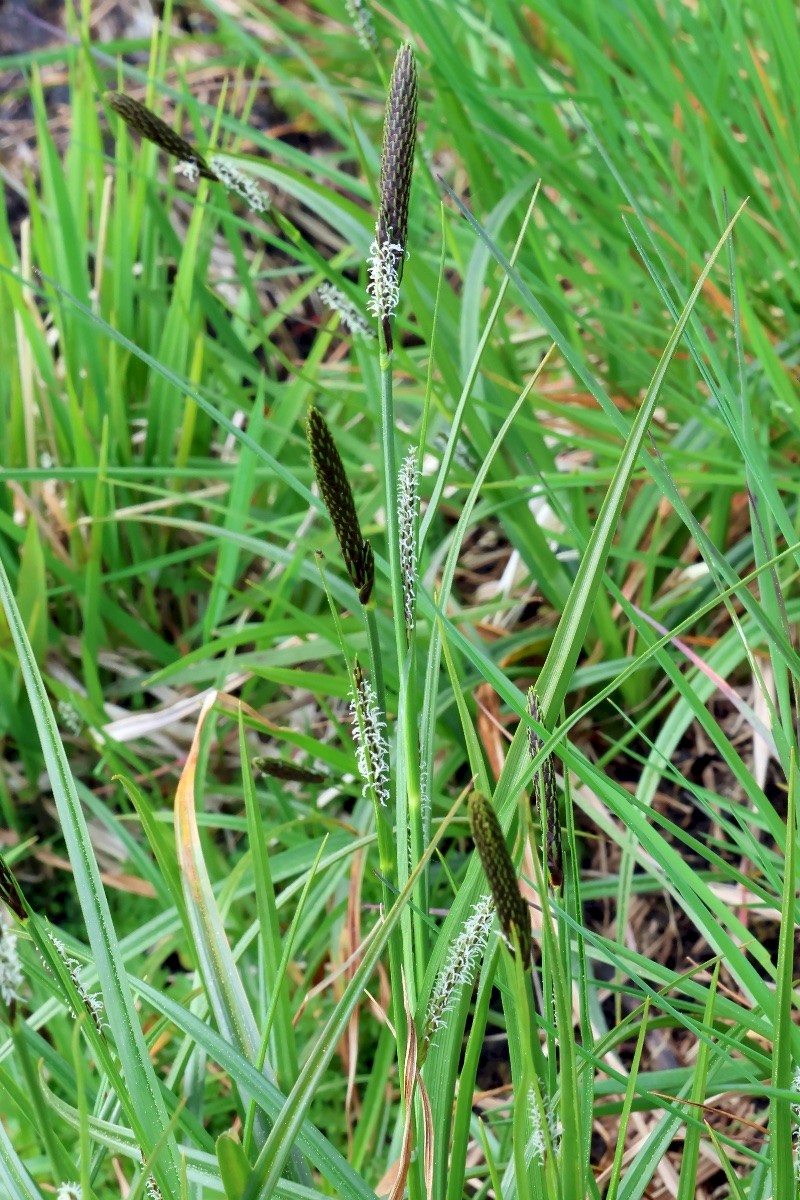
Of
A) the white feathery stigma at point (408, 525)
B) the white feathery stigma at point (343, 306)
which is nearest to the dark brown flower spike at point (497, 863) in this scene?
the white feathery stigma at point (408, 525)

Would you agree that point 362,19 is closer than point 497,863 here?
No

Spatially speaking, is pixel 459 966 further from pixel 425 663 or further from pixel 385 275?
pixel 425 663

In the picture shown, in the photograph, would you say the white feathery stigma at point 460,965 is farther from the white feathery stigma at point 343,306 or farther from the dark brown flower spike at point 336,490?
the white feathery stigma at point 343,306

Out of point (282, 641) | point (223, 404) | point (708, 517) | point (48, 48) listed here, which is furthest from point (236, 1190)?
point (48, 48)

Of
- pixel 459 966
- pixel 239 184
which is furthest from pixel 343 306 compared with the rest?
pixel 459 966

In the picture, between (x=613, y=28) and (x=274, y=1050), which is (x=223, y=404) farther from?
(x=274, y=1050)

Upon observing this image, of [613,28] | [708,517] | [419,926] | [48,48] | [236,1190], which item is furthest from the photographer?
[48,48]

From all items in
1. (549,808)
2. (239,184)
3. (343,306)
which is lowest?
(549,808)

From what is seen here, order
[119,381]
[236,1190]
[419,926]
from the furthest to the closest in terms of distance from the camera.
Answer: [119,381], [419,926], [236,1190]
